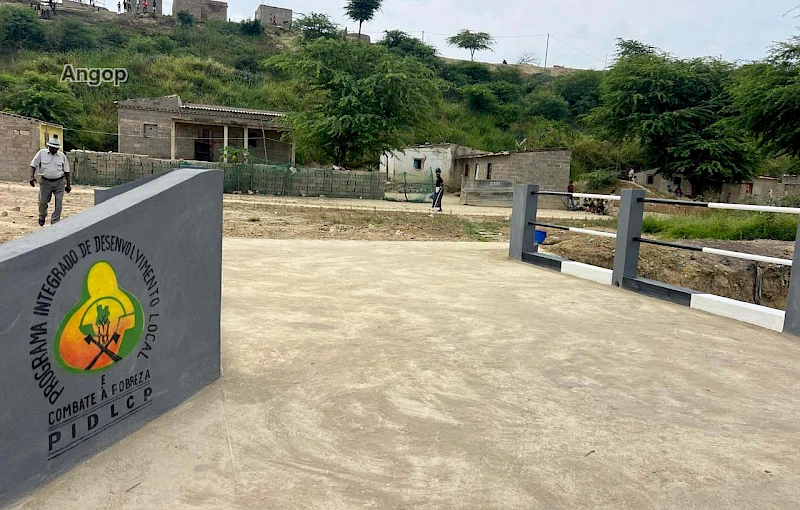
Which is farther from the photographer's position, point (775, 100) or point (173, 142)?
point (173, 142)

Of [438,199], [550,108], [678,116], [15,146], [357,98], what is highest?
[550,108]

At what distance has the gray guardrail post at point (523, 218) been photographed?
25.4 ft

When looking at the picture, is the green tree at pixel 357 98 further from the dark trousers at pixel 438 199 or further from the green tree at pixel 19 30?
the green tree at pixel 19 30

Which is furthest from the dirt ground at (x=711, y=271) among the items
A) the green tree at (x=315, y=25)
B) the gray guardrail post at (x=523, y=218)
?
the green tree at (x=315, y=25)

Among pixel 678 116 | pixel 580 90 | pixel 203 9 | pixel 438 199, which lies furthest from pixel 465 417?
pixel 203 9

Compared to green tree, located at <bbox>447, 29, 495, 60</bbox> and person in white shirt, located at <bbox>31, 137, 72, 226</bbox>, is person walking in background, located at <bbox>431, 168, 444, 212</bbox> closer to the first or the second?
person in white shirt, located at <bbox>31, 137, 72, 226</bbox>

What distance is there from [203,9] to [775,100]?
A: 70101 mm

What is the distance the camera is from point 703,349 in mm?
4000

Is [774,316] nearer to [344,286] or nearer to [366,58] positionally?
[344,286]

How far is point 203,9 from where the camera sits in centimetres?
7481

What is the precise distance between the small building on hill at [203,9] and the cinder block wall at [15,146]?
5232 cm

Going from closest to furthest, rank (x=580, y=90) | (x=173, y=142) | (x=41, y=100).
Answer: (x=41, y=100), (x=173, y=142), (x=580, y=90)

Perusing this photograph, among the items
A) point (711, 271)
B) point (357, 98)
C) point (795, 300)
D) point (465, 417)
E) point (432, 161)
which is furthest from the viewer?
point (432, 161)

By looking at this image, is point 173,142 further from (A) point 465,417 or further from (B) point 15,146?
(A) point 465,417
